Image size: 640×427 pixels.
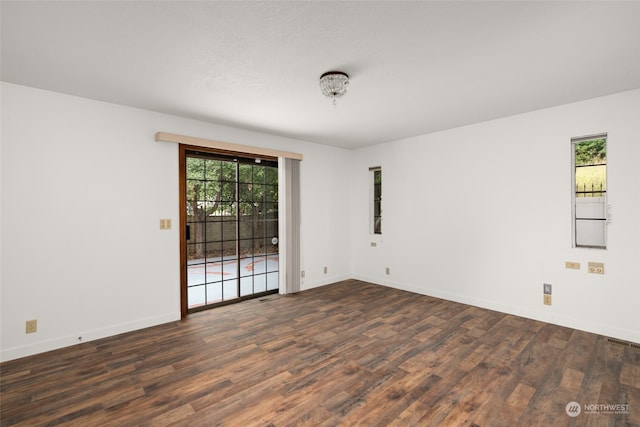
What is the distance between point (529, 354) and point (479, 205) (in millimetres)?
2113

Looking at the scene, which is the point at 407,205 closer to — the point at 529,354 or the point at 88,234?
the point at 529,354

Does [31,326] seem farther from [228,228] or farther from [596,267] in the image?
[596,267]

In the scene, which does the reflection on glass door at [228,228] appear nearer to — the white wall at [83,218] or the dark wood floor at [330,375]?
the white wall at [83,218]

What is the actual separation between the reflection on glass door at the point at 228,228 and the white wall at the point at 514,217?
220cm

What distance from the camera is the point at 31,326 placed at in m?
2.87

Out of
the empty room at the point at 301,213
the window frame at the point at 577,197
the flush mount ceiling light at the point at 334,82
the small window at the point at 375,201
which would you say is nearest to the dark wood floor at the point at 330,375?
the empty room at the point at 301,213

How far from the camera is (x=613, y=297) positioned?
318 centimetres

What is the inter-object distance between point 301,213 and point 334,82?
2.92 m

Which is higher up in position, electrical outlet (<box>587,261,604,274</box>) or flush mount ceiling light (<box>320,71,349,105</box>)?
flush mount ceiling light (<box>320,71,349,105</box>)

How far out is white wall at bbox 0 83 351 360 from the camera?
281 cm

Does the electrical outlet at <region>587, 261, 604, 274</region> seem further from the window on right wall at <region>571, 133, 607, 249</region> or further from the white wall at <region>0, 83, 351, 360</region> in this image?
the white wall at <region>0, 83, 351, 360</region>

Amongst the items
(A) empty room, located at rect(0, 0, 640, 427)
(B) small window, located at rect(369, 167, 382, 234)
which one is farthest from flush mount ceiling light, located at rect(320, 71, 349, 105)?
(B) small window, located at rect(369, 167, 382, 234)

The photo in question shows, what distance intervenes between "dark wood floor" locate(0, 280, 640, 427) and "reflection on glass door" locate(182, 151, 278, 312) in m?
Result: 0.75

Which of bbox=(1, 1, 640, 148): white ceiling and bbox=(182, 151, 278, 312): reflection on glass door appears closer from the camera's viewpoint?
bbox=(1, 1, 640, 148): white ceiling
